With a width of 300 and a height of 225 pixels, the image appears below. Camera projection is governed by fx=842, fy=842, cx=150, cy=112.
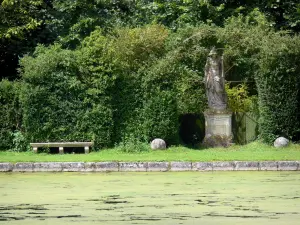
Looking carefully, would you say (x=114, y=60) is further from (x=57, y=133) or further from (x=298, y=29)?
(x=298, y=29)

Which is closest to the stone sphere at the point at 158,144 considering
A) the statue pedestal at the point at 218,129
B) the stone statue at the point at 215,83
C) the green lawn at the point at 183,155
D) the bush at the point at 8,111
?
the green lawn at the point at 183,155

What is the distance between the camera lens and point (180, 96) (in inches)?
1169

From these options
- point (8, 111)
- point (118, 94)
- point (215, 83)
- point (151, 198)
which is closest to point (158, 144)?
point (118, 94)

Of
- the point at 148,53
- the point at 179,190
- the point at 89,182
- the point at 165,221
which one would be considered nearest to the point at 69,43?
the point at 148,53

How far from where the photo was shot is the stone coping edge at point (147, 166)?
21516mm

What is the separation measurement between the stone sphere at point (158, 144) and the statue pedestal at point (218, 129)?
1.90 m


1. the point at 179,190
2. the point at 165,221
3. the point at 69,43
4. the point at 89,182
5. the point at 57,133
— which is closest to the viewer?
the point at 165,221

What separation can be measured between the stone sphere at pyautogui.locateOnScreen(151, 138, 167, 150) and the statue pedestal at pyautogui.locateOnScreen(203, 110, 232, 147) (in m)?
1.90

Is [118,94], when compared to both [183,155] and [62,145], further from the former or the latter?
[183,155]

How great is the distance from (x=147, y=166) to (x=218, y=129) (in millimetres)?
6248

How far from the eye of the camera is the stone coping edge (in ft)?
70.6

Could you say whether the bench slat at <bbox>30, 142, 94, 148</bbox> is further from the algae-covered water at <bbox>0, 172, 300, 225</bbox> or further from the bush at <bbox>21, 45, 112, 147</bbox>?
the algae-covered water at <bbox>0, 172, 300, 225</bbox>

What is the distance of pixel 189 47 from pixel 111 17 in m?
6.00

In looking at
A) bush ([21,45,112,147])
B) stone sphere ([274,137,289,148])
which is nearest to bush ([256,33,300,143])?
stone sphere ([274,137,289,148])
